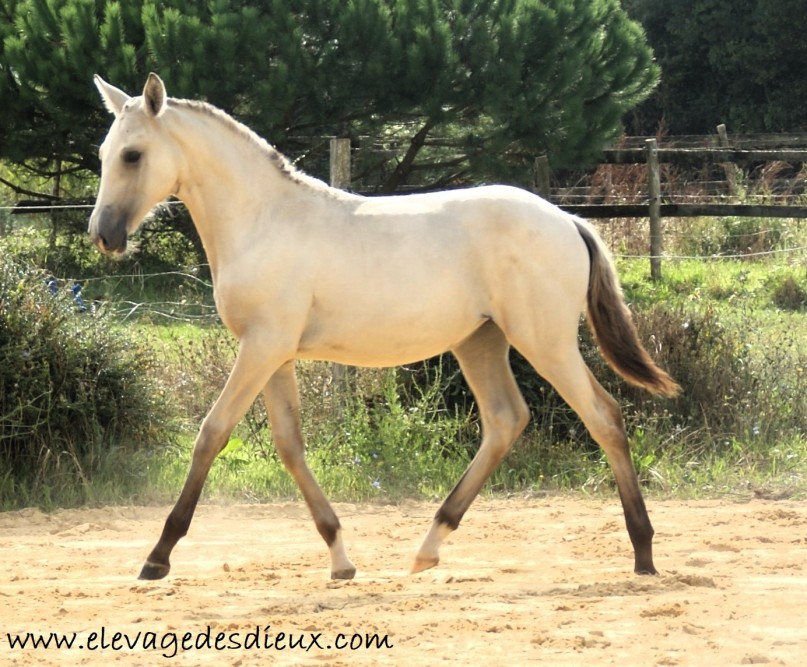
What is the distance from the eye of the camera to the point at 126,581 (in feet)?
18.1

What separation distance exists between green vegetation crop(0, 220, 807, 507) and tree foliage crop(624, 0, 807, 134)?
2020cm

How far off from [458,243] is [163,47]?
707 centimetres

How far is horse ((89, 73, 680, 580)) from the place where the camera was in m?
5.43

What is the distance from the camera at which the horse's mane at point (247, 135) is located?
5684mm

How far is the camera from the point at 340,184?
8.38m

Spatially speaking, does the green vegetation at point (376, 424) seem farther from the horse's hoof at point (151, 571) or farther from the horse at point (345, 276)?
the horse's hoof at point (151, 571)

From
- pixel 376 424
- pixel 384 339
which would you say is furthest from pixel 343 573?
pixel 376 424

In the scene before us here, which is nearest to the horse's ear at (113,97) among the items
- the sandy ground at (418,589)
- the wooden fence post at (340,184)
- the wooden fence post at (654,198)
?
the sandy ground at (418,589)

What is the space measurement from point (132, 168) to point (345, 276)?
1032mm

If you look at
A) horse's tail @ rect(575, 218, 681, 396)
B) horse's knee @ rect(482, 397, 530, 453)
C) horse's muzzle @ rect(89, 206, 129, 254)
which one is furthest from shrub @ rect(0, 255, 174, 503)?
horse's tail @ rect(575, 218, 681, 396)

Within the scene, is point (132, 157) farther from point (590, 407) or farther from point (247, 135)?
point (590, 407)

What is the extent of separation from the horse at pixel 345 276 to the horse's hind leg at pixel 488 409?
2 cm

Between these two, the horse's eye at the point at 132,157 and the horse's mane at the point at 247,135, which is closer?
the horse's eye at the point at 132,157

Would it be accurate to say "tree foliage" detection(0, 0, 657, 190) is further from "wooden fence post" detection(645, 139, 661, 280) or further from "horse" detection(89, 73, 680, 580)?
"horse" detection(89, 73, 680, 580)
